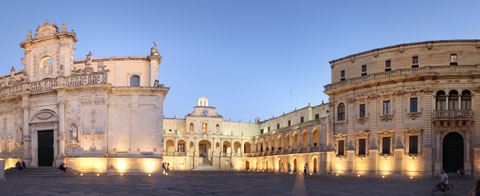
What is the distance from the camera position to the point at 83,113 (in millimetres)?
41469

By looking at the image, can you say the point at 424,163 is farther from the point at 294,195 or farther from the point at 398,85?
the point at 294,195

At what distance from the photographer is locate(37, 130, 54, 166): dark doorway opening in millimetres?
42281

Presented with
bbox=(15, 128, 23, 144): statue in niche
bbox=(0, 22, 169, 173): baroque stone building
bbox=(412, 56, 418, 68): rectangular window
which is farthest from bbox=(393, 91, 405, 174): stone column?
bbox=(15, 128, 23, 144): statue in niche

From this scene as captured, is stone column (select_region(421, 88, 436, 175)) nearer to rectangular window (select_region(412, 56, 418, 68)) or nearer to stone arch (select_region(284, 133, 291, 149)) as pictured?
rectangular window (select_region(412, 56, 418, 68))

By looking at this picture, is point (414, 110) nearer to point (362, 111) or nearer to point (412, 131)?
point (412, 131)

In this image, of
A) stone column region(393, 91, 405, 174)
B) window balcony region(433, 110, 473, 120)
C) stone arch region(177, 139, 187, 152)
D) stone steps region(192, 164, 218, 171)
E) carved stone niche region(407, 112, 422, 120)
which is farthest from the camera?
A: stone arch region(177, 139, 187, 152)

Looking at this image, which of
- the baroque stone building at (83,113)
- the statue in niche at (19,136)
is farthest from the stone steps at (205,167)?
the statue in niche at (19,136)

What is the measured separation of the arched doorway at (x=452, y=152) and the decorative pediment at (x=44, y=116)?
38030 millimetres

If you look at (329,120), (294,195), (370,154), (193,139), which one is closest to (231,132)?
(193,139)

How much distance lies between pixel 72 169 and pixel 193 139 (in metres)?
47.9

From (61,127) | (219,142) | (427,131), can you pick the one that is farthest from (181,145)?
A: (427,131)

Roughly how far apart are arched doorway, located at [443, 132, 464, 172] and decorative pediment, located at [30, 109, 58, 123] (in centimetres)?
3803

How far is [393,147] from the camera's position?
44.1 meters

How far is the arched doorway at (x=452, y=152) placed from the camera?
41250mm
